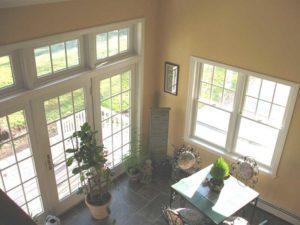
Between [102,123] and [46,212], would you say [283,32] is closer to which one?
[102,123]

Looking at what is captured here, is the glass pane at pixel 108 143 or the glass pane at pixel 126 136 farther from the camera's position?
the glass pane at pixel 126 136

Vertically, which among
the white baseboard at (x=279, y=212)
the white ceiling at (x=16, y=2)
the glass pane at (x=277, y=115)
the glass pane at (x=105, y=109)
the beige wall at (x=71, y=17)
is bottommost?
the white baseboard at (x=279, y=212)

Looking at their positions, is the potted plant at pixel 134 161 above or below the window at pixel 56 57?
below

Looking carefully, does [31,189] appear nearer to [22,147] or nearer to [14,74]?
[22,147]

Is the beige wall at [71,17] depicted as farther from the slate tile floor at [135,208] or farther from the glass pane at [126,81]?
the slate tile floor at [135,208]

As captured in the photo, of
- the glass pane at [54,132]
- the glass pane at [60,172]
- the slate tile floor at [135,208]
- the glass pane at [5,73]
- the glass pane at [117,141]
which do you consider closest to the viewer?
the glass pane at [5,73]

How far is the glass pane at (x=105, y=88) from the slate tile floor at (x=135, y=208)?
5.48ft

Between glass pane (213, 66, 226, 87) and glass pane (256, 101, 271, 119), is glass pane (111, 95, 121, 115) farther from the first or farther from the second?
glass pane (256, 101, 271, 119)

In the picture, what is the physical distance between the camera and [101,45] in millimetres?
4695

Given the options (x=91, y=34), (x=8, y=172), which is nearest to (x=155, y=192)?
(x=8, y=172)

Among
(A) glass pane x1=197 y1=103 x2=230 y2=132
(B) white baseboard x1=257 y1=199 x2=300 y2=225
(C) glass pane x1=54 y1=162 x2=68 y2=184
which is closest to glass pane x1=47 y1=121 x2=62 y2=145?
(C) glass pane x1=54 y1=162 x2=68 y2=184

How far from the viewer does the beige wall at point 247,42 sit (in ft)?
13.4

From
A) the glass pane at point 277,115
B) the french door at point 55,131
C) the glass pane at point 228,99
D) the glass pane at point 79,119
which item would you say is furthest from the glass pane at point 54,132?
the glass pane at point 277,115

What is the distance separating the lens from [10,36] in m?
3.45
